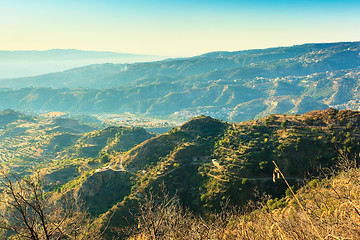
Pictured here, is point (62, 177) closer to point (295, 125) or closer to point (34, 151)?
point (34, 151)

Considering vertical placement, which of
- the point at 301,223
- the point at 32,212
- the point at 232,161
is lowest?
the point at 232,161

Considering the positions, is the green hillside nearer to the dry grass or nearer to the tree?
the dry grass

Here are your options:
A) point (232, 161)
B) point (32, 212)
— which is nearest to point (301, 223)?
point (32, 212)

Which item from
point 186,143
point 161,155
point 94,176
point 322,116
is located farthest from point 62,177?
point 322,116

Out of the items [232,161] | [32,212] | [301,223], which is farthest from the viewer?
[232,161]

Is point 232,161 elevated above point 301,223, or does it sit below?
below

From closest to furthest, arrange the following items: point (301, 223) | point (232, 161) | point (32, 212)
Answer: point (301, 223), point (32, 212), point (232, 161)

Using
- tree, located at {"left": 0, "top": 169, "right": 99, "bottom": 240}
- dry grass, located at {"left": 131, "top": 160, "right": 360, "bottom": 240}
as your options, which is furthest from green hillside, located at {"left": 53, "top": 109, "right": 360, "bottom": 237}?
tree, located at {"left": 0, "top": 169, "right": 99, "bottom": 240}

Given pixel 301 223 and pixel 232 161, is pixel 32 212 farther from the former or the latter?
pixel 232 161

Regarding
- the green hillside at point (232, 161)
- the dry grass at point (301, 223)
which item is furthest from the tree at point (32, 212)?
the green hillside at point (232, 161)

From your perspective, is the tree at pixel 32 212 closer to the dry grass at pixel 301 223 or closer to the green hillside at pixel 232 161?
the dry grass at pixel 301 223

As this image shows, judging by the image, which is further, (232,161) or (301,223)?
(232,161)
